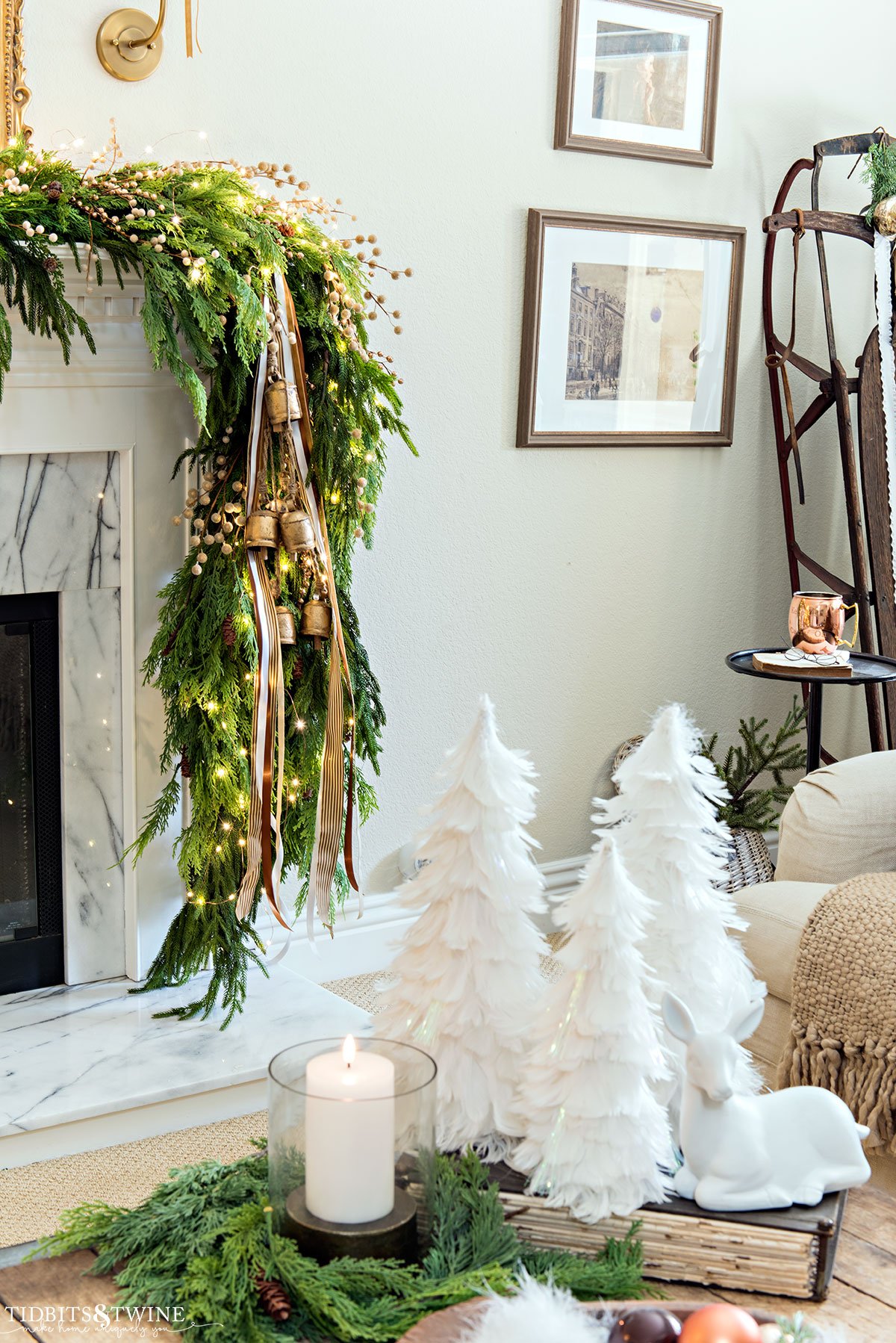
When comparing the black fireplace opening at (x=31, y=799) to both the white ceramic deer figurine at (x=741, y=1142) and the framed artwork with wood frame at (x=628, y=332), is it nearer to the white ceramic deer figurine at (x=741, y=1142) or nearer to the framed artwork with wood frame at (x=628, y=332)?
the framed artwork with wood frame at (x=628, y=332)

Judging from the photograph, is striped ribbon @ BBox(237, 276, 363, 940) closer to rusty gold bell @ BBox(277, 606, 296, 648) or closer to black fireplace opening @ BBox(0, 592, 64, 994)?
rusty gold bell @ BBox(277, 606, 296, 648)

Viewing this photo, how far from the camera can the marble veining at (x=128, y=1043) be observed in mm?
1952

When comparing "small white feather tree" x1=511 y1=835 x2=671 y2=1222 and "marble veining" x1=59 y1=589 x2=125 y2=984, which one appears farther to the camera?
"marble veining" x1=59 y1=589 x2=125 y2=984

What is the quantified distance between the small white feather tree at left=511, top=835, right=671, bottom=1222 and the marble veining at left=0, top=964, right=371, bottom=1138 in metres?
0.91

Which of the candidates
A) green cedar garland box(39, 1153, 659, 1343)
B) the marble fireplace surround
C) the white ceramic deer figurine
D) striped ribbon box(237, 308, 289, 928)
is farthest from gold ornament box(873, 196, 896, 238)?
green cedar garland box(39, 1153, 659, 1343)

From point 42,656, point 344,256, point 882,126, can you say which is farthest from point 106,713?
point 882,126

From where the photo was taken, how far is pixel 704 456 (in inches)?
124

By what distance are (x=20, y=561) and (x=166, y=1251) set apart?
127cm

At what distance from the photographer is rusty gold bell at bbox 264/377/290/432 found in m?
2.00

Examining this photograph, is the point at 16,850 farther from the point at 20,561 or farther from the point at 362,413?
the point at 362,413

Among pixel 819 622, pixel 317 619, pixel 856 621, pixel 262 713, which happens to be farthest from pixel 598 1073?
pixel 856 621

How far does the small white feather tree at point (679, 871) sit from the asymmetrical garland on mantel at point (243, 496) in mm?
759

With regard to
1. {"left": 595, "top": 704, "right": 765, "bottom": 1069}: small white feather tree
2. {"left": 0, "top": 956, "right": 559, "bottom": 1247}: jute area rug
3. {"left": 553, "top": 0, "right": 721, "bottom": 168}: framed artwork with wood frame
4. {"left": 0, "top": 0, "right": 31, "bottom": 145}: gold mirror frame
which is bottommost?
{"left": 0, "top": 956, "right": 559, "bottom": 1247}: jute area rug

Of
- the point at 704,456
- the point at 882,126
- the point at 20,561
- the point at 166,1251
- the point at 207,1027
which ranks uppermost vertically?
the point at 882,126
